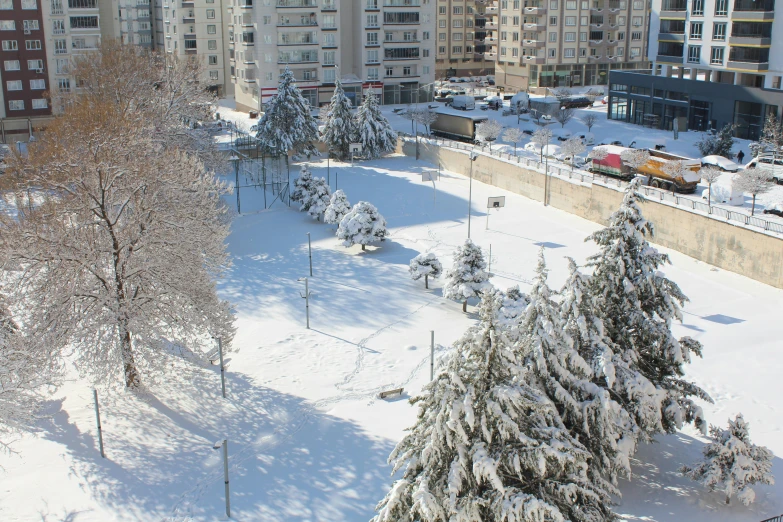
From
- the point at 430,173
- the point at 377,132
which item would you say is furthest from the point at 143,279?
the point at 377,132

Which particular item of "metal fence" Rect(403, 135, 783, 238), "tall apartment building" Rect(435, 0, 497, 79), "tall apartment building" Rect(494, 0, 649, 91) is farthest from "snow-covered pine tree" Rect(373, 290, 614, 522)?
"tall apartment building" Rect(435, 0, 497, 79)

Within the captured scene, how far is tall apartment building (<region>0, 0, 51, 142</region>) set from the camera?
60906 mm

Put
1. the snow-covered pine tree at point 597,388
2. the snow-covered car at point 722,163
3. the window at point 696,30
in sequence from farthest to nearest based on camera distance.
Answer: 1. the window at point 696,30
2. the snow-covered car at point 722,163
3. the snow-covered pine tree at point 597,388

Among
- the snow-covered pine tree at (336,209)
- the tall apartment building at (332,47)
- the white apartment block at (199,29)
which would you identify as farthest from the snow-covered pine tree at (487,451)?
the white apartment block at (199,29)

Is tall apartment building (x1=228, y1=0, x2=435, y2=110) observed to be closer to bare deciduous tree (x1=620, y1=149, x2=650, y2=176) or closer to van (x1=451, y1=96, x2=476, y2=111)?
van (x1=451, y1=96, x2=476, y2=111)

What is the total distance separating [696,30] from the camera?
61.8 metres

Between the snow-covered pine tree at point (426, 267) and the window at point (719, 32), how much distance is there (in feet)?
127

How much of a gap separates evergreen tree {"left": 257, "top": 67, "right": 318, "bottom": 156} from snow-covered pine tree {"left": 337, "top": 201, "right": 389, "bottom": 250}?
18.5 m

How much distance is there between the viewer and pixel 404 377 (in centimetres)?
2475

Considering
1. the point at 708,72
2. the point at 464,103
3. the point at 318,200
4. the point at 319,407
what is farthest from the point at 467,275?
the point at 464,103

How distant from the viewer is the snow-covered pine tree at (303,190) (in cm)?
4375

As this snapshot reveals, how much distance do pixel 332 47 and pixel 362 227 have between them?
44.6 meters

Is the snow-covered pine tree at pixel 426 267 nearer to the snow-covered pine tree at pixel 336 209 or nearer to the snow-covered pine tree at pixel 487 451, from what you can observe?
the snow-covered pine tree at pixel 336 209

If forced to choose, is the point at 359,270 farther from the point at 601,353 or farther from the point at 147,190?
the point at 601,353
